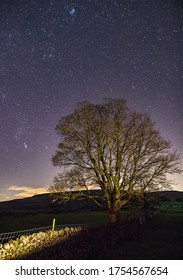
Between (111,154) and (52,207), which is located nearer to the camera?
(111,154)

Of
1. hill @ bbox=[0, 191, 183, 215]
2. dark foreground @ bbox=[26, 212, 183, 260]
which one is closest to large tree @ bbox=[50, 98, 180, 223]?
dark foreground @ bbox=[26, 212, 183, 260]

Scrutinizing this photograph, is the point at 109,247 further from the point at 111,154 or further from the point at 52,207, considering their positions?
the point at 52,207

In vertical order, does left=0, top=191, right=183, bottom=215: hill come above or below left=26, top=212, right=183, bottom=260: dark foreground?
above

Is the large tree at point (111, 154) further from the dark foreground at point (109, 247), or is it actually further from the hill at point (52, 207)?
the hill at point (52, 207)

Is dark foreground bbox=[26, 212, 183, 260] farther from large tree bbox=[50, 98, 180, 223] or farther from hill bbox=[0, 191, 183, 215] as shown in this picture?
hill bbox=[0, 191, 183, 215]

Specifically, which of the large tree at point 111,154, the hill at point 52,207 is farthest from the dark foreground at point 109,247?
the hill at point 52,207

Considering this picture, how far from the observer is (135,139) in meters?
17.4

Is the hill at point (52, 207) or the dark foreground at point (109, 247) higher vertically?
the hill at point (52, 207)

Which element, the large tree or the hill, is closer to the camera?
the large tree

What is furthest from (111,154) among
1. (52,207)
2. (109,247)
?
(52,207)

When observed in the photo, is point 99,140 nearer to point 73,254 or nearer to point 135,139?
point 135,139
